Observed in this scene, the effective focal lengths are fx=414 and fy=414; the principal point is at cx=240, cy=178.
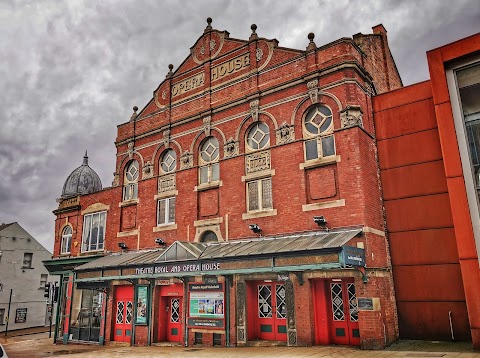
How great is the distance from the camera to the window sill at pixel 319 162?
49.6 ft

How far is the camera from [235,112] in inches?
728

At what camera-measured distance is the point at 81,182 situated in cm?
3600

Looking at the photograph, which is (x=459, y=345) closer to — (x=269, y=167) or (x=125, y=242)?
(x=269, y=167)

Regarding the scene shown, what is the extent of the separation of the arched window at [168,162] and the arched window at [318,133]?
7293 mm

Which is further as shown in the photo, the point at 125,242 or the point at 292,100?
the point at 125,242

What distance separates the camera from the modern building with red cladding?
12.8 m

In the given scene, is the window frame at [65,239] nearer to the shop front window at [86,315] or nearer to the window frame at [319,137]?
the shop front window at [86,315]

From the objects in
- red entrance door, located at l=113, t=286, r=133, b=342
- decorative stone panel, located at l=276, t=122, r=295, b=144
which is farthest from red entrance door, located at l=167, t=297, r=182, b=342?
decorative stone panel, located at l=276, t=122, r=295, b=144

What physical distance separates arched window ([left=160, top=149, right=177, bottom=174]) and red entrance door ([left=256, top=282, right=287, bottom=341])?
7.72 m

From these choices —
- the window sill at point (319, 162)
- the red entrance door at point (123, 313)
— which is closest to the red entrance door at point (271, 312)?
the window sill at point (319, 162)

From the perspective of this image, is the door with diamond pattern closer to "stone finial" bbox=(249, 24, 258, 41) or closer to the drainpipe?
the drainpipe

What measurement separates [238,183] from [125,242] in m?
7.61

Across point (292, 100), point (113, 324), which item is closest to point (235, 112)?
point (292, 100)

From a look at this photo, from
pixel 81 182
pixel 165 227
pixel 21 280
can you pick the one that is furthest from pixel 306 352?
pixel 21 280
